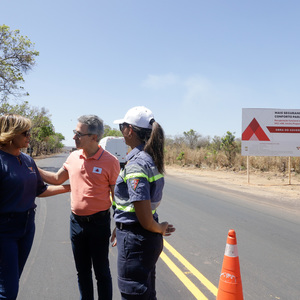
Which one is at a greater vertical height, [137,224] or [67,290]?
[137,224]

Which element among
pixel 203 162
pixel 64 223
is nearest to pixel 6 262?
pixel 64 223

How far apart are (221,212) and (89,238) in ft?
19.9

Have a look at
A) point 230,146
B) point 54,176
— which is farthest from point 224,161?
point 54,176

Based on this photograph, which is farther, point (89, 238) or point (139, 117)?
point (89, 238)

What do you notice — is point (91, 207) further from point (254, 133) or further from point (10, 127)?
point (254, 133)

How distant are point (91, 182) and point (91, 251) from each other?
663 millimetres

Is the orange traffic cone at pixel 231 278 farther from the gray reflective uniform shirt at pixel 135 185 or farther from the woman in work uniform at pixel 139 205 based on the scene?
the gray reflective uniform shirt at pixel 135 185

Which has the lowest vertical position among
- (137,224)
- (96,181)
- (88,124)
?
(137,224)

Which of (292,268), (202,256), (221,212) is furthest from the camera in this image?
(221,212)

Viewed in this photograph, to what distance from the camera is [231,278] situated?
3160 mm

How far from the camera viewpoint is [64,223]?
22.7 feet

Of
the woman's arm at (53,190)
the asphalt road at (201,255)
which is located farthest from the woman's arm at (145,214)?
the asphalt road at (201,255)

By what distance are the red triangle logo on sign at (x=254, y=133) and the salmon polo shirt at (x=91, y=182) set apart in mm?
14386

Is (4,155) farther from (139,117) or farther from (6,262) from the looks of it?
(139,117)
